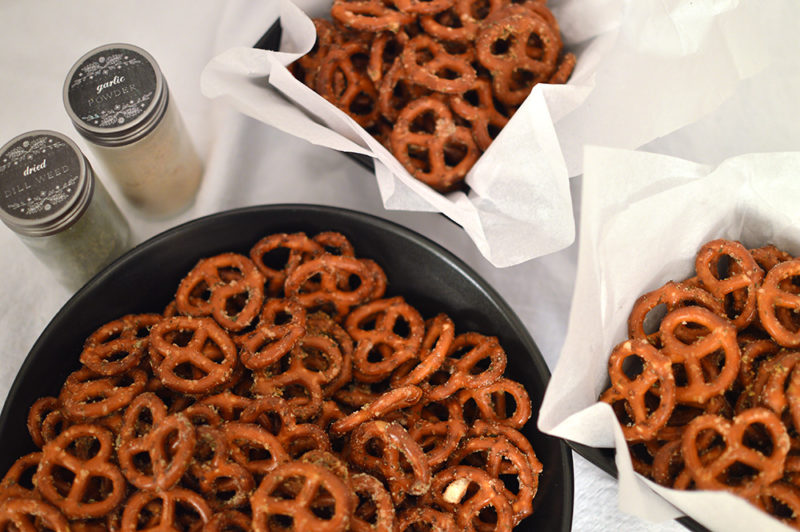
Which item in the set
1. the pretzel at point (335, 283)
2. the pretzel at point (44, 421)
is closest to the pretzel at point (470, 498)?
the pretzel at point (335, 283)

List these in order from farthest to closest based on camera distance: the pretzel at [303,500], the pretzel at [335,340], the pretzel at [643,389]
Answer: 1. the pretzel at [335,340]
2. the pretzel at [643,389]
3. the pretzel at [303,500]

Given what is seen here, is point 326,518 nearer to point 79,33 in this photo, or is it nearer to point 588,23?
point 588,23

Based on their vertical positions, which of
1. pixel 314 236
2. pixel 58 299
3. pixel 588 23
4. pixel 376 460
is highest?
pixel 588 23

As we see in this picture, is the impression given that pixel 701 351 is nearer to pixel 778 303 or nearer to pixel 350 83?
pixel 778 303


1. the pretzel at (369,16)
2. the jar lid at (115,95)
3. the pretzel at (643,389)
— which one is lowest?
the pretzel at (643,389)

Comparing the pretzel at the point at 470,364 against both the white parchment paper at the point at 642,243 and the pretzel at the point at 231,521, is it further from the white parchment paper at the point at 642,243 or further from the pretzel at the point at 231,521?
the pretzel at the point at 231,521

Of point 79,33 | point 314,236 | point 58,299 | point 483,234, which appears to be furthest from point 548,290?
point 79,33

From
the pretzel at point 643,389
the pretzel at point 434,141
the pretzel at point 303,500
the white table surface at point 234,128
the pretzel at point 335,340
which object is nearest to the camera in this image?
the pretzel at point 303,500
